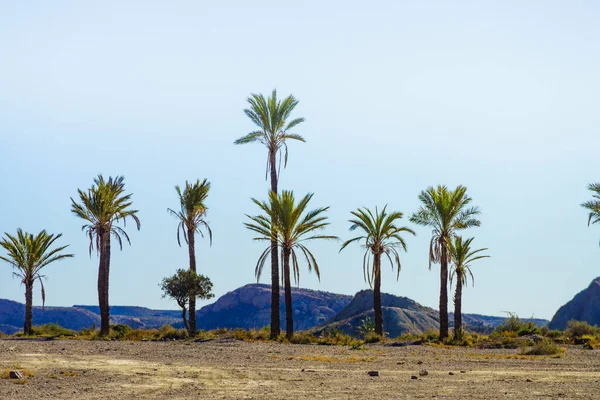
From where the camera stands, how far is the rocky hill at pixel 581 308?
113m

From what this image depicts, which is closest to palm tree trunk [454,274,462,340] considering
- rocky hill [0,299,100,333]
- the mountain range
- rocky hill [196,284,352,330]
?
the mountain range

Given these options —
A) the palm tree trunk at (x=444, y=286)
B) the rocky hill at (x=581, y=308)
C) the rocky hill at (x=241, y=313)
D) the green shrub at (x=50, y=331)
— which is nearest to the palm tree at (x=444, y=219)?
the palm tree trunk at (x=444, y=286)

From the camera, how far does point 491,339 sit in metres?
38.6

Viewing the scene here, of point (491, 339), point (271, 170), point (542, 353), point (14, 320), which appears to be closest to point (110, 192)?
point (271, 170)

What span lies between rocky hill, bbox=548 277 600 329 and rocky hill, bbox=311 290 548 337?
14.0 m

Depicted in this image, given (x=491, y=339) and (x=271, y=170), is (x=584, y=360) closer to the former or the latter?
(x=491, y=339)

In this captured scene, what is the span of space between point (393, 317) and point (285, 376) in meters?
86.8

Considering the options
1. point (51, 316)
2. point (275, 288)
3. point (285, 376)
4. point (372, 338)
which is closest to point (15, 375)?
point (285, 376)

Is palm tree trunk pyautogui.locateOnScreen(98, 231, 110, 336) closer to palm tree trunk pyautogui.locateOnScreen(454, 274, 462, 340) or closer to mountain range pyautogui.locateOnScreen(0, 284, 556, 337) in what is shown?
palm tree trunk pyautogui.locateOnScreen(454, 274, 462, 340)

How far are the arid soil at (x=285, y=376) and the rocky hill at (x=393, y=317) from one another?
6873 cm

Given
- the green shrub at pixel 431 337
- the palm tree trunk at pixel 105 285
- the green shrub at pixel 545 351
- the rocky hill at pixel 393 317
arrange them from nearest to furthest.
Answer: the green shrub at pixel 545 351
the green shrub at pixel 431 337
the palm tree trunk at pixel 105 285
the rocky hill at pixel 393 317

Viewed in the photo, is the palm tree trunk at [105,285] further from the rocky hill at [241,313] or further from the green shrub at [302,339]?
the rocky hill at [241,313]

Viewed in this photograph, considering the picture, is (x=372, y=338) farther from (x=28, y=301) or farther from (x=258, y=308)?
(x=258, y=308)

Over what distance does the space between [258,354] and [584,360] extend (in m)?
11.5
